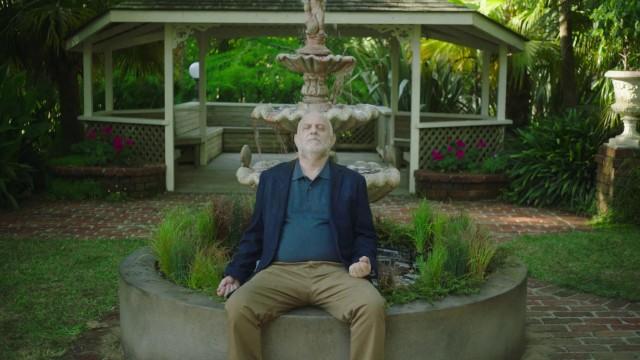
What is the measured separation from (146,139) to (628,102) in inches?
279

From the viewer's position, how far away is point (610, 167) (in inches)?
435

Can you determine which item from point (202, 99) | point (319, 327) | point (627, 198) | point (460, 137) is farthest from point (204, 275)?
point (202, 99)

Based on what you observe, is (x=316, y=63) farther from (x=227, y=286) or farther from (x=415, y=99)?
(x=415, y=99)

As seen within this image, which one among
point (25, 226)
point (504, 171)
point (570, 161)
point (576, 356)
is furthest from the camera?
point (504, 171)

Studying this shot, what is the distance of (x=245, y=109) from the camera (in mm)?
20078

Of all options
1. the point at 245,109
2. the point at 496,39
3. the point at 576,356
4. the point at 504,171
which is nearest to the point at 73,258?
the point at 576,356

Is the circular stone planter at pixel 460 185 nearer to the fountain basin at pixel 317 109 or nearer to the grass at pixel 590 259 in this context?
the grass at pixel 590 259

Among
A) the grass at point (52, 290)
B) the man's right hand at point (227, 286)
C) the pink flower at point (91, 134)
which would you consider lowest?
the grass at point (52, 290)

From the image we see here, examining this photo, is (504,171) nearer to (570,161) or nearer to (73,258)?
(570,161)

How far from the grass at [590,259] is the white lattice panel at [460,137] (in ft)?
11.8

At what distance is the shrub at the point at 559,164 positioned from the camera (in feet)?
39.4

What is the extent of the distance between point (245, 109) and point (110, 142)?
21.6ft

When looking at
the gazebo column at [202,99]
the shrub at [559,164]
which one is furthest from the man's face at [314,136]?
the gazebo column at [202,99]

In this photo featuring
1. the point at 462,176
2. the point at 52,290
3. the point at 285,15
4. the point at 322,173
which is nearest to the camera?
the point at 322,173
